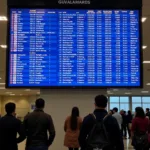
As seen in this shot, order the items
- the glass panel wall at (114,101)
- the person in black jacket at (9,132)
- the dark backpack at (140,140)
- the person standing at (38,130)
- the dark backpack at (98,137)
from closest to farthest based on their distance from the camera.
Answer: the dark backpack at (98,137) < the person standing at (38,130) < the person in black jacket at (9,132) < the dark backpack at (140,140) < the glass panel wall at (114,101)

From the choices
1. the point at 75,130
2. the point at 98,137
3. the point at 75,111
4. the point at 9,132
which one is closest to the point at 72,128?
the point at 75,130

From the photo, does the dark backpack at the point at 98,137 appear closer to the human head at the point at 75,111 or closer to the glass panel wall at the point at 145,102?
the human head at the point at 75,111

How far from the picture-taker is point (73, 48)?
17.5 feet

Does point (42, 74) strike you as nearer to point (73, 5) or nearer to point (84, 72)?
point (84, 72)

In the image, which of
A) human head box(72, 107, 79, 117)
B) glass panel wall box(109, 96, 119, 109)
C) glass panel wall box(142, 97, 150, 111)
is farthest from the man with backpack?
glass panel wall box(142, 97, 150, 111)

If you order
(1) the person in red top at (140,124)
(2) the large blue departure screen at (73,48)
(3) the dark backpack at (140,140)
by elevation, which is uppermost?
(2) the large blue departure screen at (73,48)

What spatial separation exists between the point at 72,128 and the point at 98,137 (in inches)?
102

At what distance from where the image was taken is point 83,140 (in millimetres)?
3510

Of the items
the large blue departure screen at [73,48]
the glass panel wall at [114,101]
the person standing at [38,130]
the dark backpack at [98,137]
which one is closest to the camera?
the dark backpack at [98,137]

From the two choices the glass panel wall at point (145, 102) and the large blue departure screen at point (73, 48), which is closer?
the large blue departure screen at point (73, 48)

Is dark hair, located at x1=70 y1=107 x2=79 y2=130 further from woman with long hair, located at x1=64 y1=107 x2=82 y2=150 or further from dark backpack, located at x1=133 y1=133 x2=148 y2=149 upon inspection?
dark backpack, located at x1=133 y1=133 x2=148 y2=149

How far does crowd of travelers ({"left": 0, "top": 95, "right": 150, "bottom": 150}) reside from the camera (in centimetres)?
345

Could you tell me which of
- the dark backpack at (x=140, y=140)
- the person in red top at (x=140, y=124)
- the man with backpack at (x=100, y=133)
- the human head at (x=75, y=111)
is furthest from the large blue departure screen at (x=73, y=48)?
the man with backpack at (x=100, y=133)

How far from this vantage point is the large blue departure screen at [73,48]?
5.30 meters
